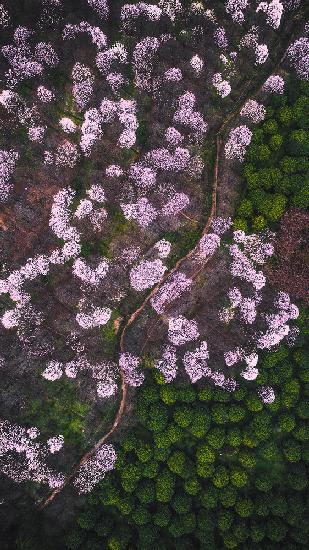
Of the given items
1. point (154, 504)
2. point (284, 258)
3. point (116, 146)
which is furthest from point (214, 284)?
point (154, 504)

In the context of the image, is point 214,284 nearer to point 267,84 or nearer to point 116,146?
point 116,146

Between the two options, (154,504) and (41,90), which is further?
(154,504)

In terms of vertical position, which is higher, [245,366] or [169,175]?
[169,175]

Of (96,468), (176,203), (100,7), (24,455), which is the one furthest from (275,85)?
(24,455)

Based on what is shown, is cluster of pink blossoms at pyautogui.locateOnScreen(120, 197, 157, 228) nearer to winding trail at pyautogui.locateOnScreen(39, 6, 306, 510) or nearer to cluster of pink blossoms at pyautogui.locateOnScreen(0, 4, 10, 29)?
winding trail at pyautogui.locateOnScreen(39, 6, 306, 510)

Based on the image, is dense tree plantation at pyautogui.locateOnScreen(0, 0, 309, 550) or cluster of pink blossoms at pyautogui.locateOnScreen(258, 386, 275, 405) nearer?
dense tree plantation at pyautogui.locateOnScreen(0, 0, 309, 550)

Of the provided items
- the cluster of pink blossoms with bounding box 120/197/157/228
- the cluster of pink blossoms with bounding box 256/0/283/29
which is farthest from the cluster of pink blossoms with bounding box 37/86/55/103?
the cluster of pink blossoms with bounding box 256/0/283/29
